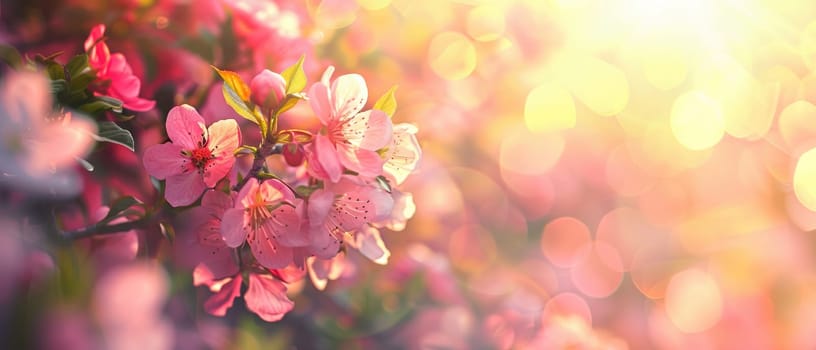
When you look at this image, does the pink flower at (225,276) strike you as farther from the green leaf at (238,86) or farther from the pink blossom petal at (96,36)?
the pink blossom petal at (96,36)

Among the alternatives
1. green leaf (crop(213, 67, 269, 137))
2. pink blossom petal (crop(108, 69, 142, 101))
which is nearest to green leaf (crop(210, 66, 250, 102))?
green leaf (crop(213, 67, 269, 137))

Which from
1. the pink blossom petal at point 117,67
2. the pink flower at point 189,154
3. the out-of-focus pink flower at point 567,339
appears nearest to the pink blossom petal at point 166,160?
the pink flower at point 189,154

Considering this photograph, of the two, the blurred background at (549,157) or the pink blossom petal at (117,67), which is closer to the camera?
the pink blossom petal at (117,67)

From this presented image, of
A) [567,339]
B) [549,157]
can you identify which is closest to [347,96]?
[567,339]

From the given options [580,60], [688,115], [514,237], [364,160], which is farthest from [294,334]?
[688,115]

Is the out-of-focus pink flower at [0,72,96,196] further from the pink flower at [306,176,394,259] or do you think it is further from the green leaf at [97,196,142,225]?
the pink flower at [306,176,394,259]

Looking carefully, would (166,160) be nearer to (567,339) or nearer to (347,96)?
(347,96)
